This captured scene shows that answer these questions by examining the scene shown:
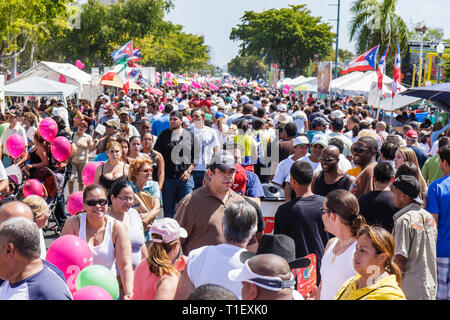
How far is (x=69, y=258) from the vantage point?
4473 mm

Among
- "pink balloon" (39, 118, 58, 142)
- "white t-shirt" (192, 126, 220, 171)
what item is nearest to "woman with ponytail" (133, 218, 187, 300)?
"white t-shirt" (192, 126, 220, 171)

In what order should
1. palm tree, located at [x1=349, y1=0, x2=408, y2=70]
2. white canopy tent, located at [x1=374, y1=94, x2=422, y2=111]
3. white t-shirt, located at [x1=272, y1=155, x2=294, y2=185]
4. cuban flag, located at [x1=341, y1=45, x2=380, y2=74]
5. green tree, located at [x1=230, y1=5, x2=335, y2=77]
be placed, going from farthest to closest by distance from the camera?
green tree, located at [x1=230, y1=5, x2=335, y2=77] → palm tree, located at [x1=349, y1=0, x2=408, y2=70] → cuban flag, located at [x1=341, y1=45, x2=380, y2=74] → white canopy tent, located at [x1=374, y1=94, x2=422, y2=111] → white t-shirt, located at [x1=272, y1=155, x2=294, y2=185]

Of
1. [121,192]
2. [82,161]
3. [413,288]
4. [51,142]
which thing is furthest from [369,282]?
[82,161]

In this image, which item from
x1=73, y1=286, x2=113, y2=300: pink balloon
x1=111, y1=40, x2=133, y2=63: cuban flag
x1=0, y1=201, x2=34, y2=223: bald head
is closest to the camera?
x1=73, y1=286, x2=113, y2=300: pink balloon

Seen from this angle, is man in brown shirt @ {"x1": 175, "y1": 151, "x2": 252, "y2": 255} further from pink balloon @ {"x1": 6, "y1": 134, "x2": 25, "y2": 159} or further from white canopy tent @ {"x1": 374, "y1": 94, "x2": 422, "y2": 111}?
white canopy tent @ {"x1": 374, "y1": 94, "x2": 422, "y2": 111}

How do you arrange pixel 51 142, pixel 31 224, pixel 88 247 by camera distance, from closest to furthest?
1. pixel 31 224
2. pixel 88 247
3. pixel 51 142

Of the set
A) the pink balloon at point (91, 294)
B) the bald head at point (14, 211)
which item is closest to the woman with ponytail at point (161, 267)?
the pink balloon at point (91, 294)

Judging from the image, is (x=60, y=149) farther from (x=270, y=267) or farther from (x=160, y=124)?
(x=270, y=267)

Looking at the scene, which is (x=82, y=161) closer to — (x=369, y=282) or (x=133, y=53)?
(x=369, y=282)

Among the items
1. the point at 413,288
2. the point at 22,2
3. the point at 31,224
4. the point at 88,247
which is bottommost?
the point at 413,288

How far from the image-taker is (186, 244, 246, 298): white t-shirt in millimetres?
3664

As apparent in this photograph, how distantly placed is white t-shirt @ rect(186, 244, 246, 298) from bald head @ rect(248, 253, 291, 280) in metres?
0.58

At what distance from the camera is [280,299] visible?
305cm
